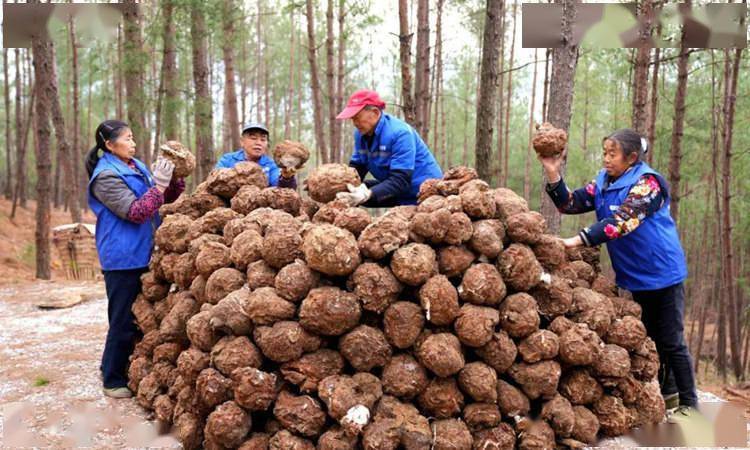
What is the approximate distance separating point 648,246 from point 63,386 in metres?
4.24

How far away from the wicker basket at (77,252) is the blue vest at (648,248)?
914 centimetres

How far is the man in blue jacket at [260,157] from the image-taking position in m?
4.64

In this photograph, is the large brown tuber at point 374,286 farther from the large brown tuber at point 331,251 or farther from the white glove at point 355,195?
the white glove at point 355,195

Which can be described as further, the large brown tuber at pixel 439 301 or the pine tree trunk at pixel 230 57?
the pine tree trunk at pixel 230 57

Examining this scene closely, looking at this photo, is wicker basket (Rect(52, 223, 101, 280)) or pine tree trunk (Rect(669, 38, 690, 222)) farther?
wicker basket (Rect(52, 223, 101, 280))

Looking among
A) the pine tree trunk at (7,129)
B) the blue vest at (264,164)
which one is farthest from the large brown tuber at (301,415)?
the pine tree trunk at (7,129)

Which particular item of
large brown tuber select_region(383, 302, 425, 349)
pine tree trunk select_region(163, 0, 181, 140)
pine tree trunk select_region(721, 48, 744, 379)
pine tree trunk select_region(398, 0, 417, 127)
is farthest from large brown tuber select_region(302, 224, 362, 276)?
pine tree trunk select_region(721, 48, 744, 379)

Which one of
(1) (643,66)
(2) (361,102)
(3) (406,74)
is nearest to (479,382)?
(2) (361,102)

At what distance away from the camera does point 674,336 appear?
11.8 ft

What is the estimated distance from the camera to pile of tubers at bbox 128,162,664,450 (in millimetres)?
2875

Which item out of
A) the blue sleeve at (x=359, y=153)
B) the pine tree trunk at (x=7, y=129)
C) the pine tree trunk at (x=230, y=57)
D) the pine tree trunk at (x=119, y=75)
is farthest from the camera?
the pine tree trunk at (x=7, y=129)

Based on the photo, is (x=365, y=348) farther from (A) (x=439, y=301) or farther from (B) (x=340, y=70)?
(B) (x=340, y=70)

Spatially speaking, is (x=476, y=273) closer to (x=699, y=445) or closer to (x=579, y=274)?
(x=579, y=274)

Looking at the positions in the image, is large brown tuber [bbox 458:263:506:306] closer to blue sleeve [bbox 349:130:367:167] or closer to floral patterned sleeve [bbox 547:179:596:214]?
floral patterned sleeve [bbox 547:179:596:214]
